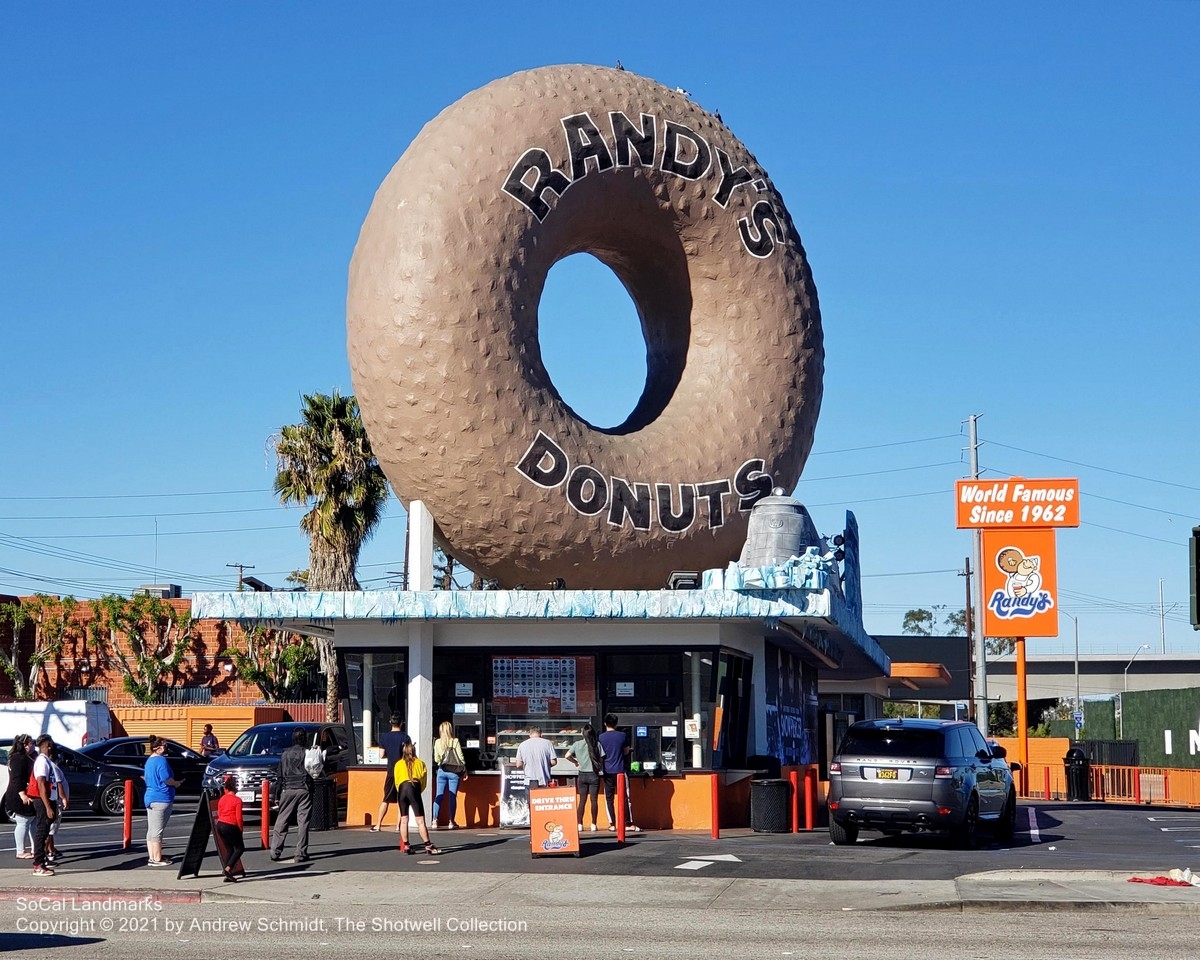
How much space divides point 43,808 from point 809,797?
34.7 feet

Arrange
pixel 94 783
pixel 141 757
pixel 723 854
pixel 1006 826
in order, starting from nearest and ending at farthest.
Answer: pixel 723 854
pixel 1006 826
pixel 94 783
pixel 141 757

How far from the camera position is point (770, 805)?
67.8 feet

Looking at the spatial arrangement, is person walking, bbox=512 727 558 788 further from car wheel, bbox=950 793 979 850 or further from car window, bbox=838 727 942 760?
car wheel, bbox=950 793 979 850

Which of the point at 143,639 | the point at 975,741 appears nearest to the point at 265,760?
the point at 975,741

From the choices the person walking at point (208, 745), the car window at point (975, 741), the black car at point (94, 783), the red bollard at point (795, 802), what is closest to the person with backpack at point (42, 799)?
the red bollard at point (795, 802)

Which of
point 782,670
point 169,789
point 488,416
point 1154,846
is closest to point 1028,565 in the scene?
point 782,670

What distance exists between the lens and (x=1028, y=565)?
119ft

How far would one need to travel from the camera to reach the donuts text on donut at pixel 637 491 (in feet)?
65.5

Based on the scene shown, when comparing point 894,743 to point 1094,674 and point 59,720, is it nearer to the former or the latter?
point 59,720

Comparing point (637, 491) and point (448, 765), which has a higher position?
point (637, 491)

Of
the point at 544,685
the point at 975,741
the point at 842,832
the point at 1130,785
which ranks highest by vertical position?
the point at 544,685

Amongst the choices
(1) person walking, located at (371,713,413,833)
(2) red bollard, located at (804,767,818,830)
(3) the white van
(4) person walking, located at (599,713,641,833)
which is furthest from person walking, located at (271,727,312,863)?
(3) the white van

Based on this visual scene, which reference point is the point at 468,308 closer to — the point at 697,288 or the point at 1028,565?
the point at 697,288

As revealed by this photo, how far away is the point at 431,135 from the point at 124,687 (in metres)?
32.3
